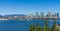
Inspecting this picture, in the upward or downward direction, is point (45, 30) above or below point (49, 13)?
below

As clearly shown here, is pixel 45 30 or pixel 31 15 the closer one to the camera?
pixel 45 30

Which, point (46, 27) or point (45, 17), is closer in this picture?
point (46, 27)

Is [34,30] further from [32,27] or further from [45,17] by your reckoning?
[45,17]

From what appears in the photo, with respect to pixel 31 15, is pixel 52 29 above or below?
below

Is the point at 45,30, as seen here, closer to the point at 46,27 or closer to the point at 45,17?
the point at 46,27

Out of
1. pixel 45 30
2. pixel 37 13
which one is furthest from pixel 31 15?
pixel 45 30

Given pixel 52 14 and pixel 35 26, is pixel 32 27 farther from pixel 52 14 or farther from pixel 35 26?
pixel 52 14

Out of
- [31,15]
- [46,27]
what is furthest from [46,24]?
[31,15]
